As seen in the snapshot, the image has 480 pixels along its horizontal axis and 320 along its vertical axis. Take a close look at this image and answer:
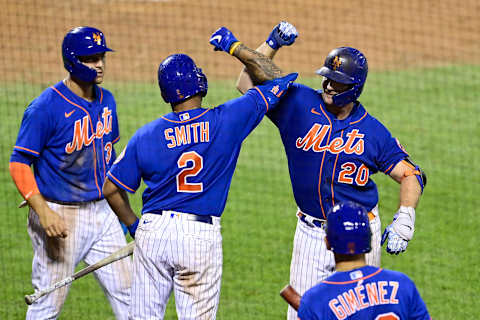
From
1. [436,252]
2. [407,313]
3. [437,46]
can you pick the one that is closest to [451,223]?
[436,252]

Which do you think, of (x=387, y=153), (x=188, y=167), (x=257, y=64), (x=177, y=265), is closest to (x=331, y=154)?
(x=387, y=153)

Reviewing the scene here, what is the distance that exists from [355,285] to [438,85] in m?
9.96

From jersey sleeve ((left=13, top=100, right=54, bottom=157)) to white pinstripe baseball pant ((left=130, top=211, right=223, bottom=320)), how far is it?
0.88 metres

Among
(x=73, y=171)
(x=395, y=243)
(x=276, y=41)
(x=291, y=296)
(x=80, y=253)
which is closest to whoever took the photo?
(x=291, y=296)

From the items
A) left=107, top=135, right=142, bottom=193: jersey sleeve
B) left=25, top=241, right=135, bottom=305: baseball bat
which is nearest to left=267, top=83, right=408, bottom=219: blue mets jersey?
left=107, top=135, right=142, bottom=193: jersey sleeve

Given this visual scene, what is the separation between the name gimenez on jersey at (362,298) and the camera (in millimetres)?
3311

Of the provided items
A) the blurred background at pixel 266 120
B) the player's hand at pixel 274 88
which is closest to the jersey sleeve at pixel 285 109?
the player's hand at pixel 274 88

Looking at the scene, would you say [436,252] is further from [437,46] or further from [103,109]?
[437,46]

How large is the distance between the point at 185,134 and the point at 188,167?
18 centimetres

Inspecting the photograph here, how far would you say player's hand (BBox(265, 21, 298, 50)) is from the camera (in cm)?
478

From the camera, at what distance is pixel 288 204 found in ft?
28.5

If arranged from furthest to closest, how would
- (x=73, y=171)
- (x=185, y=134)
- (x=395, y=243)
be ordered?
(x=73, y=171), (x=395, y=243), (x=185, y=134)

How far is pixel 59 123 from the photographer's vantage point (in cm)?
486

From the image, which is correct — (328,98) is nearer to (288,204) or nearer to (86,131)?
(86,131)
